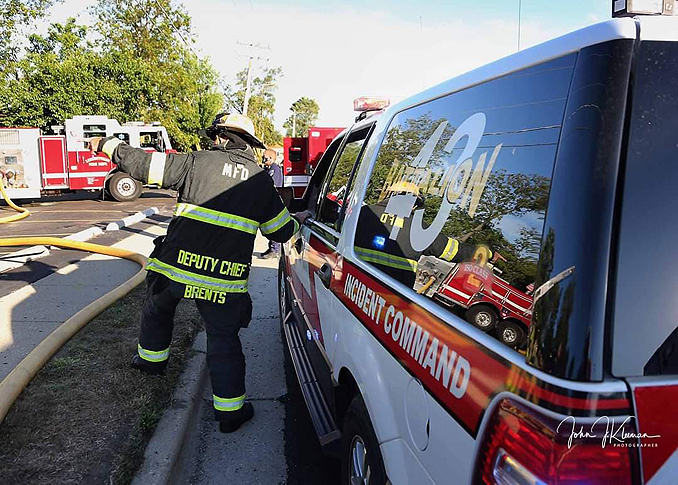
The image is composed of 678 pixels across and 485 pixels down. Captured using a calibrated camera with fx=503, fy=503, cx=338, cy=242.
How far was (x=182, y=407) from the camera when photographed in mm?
3293

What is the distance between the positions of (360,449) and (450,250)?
0.98m

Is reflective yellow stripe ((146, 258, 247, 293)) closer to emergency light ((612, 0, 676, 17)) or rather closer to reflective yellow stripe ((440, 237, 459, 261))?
reflective yellow stripe ((440, 237, 459, 261))

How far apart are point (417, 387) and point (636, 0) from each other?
3.76ft

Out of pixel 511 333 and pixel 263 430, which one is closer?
pixel 511 333

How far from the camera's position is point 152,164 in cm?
288

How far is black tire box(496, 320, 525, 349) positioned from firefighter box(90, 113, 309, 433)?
2.05 meters

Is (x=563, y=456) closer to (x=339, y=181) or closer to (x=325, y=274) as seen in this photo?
(x=325, y=274)

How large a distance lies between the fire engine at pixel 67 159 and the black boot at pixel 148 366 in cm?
1439

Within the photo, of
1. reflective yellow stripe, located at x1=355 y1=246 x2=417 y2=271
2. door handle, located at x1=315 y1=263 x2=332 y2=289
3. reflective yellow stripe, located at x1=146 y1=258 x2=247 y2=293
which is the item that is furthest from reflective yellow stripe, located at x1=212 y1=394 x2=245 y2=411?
reflective yellow stripe, located at x1=355 y1=246 x2=417 y2=271

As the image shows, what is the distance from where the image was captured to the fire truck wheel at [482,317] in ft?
4.37

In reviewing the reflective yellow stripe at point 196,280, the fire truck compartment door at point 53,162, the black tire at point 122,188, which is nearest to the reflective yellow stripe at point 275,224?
the reflective yellow stripe at point 196,280

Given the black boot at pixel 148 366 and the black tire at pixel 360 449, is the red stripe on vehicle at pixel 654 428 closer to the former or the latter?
the black tire at pixel 360 449

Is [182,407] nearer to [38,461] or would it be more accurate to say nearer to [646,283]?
[38,461]

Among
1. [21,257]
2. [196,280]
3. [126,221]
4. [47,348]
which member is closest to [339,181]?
[196,280]
